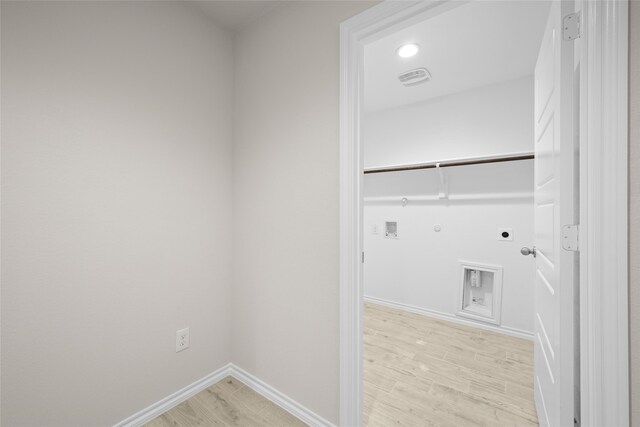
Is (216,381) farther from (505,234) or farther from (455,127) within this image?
(455,127)

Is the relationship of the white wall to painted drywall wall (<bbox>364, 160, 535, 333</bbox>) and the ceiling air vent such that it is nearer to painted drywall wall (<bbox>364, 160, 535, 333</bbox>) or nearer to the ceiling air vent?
painted drywall wall (<bbox>364, 160, 535, 333</bbox>)

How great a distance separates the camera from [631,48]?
750 mm

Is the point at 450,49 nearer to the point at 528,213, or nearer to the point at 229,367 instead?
the point at 528,213

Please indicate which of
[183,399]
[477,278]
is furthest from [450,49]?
[183,399]

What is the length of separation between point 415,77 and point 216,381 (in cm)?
278

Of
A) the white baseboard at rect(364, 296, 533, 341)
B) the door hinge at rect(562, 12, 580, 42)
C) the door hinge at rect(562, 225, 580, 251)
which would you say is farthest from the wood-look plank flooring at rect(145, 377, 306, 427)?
the door hinge at rect(562, 12, 580, 42)

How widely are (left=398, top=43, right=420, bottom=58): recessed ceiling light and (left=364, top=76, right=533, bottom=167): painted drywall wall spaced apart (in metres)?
0.57

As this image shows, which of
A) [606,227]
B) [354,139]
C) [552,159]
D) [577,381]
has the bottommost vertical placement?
[577,381]

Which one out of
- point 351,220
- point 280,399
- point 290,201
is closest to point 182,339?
point 280,399

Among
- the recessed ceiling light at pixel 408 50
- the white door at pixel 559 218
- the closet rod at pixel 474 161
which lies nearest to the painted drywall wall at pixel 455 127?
the closet rod at pixel 474 161

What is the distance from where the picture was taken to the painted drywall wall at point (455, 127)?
240cm

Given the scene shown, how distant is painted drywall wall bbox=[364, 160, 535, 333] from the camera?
2.44 meters

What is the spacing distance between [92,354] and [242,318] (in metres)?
0.78

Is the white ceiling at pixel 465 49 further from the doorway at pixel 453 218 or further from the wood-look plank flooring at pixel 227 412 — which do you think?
the wood-look plank flooring at pixel 227 412
